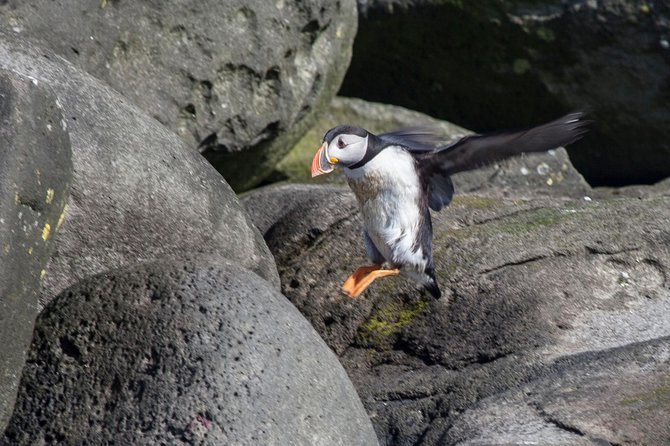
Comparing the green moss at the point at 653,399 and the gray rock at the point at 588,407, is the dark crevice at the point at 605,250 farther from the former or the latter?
the green moss at the point at 653,399

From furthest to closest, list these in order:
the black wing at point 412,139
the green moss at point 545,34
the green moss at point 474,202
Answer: the green moss at point 545,34
the green moss at point 474,202
the black wing at point 412,139

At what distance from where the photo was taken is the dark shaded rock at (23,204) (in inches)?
152

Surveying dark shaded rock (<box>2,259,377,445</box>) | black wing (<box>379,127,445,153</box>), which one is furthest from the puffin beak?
dark shaded rock (<box>2,259,377,445</box>)

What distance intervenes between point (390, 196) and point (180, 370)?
1563 millimetres

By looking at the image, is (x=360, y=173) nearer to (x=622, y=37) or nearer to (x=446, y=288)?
(x=446, y=288)

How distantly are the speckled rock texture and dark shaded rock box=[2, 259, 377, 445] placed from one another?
1.82 feet

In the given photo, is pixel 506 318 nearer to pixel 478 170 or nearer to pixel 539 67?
pixel 478 170

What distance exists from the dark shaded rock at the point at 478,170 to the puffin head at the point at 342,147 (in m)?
1.03

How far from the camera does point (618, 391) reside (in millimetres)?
4109

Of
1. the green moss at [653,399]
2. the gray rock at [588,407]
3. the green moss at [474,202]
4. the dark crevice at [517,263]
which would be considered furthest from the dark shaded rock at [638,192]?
the green moss at [653,399]

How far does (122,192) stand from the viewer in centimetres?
441

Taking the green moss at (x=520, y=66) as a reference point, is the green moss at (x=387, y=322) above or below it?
above

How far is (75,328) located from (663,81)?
467 cm

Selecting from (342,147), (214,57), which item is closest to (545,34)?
(214,57)
